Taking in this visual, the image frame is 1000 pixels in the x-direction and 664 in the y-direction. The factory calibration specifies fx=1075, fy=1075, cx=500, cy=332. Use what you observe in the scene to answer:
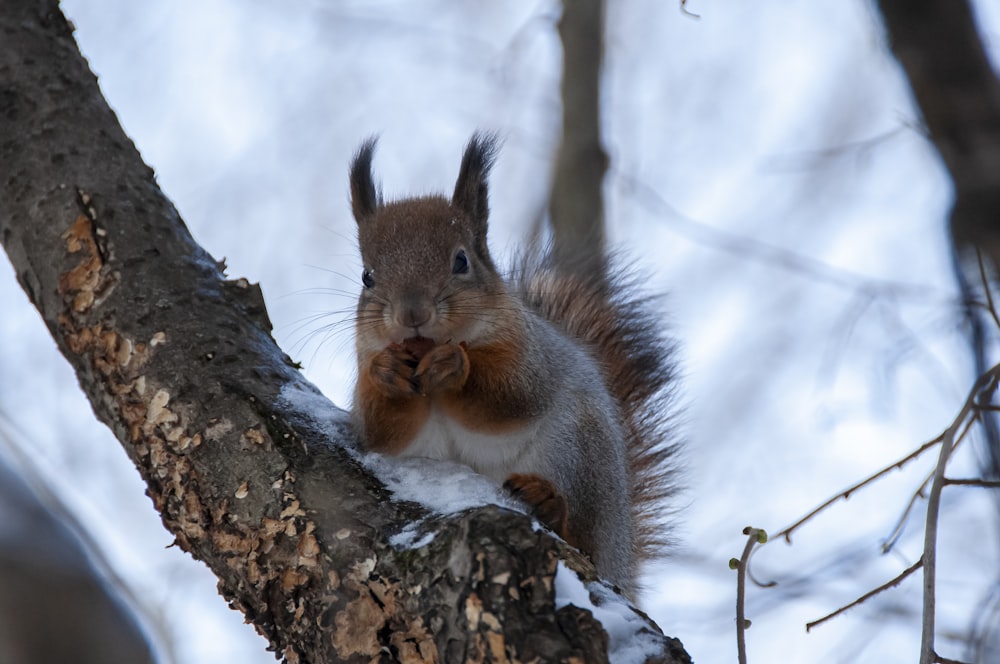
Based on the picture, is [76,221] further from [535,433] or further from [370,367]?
[535,433]

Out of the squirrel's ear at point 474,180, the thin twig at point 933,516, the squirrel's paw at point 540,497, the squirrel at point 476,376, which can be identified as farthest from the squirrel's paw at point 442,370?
the thin twig at point 933,516

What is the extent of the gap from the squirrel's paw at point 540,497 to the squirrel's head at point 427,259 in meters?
0.47

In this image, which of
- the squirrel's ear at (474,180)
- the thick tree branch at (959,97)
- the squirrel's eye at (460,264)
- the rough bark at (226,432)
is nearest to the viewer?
the thick tree branch at (959,97)

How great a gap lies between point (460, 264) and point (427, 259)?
4.1 inches

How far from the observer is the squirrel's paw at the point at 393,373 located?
256 cm

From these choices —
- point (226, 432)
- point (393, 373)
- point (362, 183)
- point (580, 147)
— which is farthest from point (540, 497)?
point (580, 147)

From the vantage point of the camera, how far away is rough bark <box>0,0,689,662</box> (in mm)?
1668

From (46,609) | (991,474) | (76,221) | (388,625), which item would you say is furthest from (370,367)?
(991,474)

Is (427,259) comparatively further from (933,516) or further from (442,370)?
(933,516)

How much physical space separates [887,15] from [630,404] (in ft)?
6.99

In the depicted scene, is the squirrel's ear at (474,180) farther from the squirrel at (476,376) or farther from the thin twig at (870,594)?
the thin twig at (870,594)

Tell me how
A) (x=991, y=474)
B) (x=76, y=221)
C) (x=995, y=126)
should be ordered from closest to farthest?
(x=995, y=126) → (x=991, y=474) → (x=76, y=221)

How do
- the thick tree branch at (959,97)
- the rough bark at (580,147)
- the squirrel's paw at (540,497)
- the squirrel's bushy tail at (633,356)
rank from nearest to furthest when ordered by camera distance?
the thick tree branch at (959,97)
the squirrel's paw at (540,497)
the squirrel's bushy tail at (633,356)
the rough bark at (580,147)

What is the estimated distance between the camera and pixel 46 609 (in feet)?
5.25
